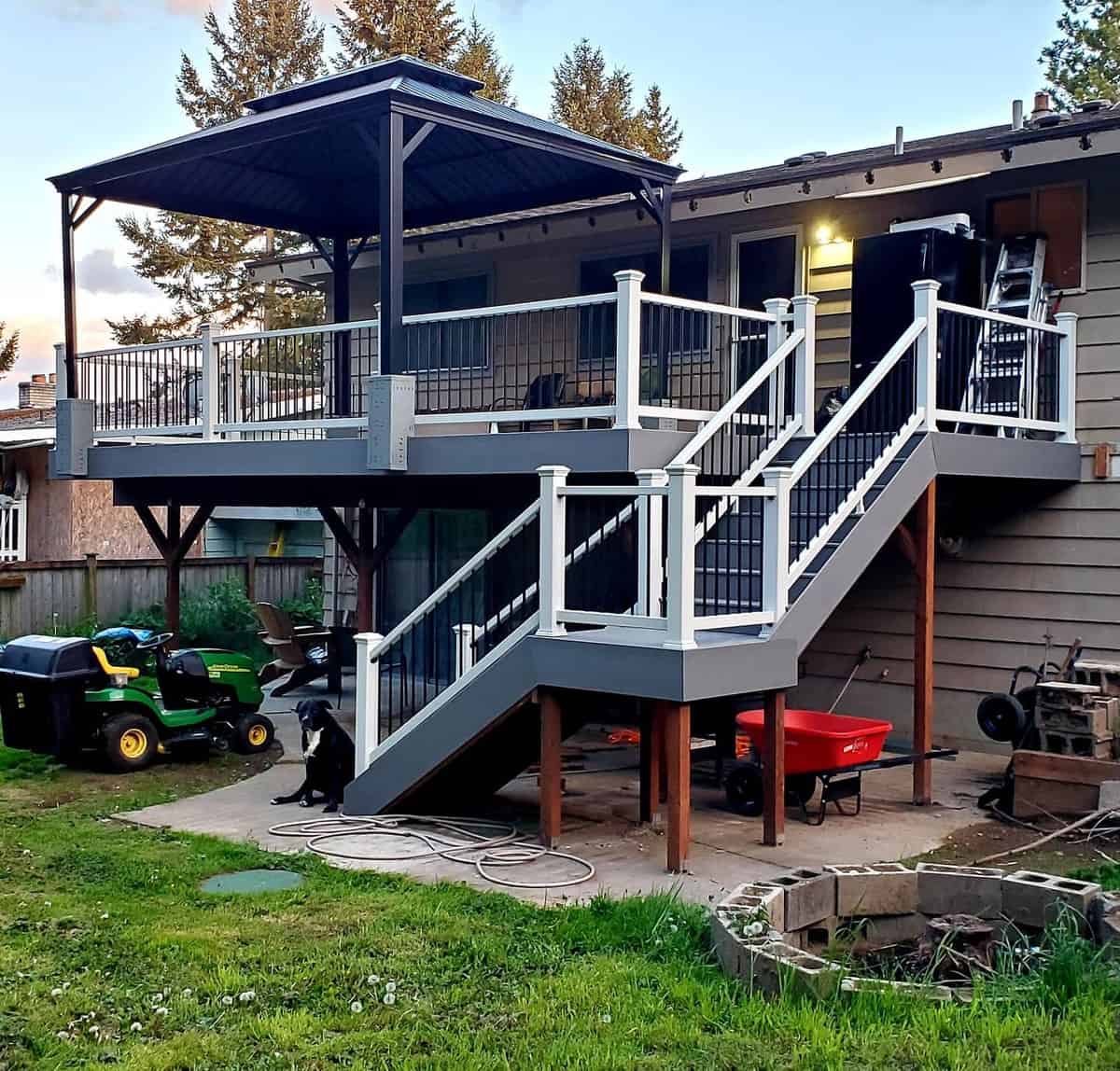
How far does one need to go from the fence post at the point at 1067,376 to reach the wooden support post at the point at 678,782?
15.2ft

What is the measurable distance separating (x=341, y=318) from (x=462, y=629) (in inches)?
251

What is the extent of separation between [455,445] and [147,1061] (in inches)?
204

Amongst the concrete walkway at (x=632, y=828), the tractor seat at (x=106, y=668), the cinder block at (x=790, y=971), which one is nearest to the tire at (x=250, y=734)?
the concrete walkway at (x=632, y=828)

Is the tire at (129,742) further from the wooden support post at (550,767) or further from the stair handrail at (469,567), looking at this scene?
the wooden support post at (550,767)

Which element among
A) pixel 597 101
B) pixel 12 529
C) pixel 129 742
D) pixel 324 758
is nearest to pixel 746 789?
pixel 324 758

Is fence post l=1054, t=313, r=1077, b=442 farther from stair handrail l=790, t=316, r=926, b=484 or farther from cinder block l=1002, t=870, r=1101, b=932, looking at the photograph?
cinder block l=1002, t=870, r=1101, b=932

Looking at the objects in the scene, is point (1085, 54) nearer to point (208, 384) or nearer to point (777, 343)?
point (777, 343)

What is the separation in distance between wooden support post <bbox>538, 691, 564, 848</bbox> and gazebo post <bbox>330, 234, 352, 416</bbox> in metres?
6.49

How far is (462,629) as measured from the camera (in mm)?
7992

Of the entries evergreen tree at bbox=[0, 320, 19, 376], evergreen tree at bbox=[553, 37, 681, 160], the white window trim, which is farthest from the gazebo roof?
evergreen tree at bbox=[553, 37, 681, 160]

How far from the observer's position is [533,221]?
1212 centimetres

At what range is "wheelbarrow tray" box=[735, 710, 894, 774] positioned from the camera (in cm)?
777

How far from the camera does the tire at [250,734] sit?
10117mm

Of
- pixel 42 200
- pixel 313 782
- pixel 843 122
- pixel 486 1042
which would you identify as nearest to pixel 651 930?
pixel 486 1042
